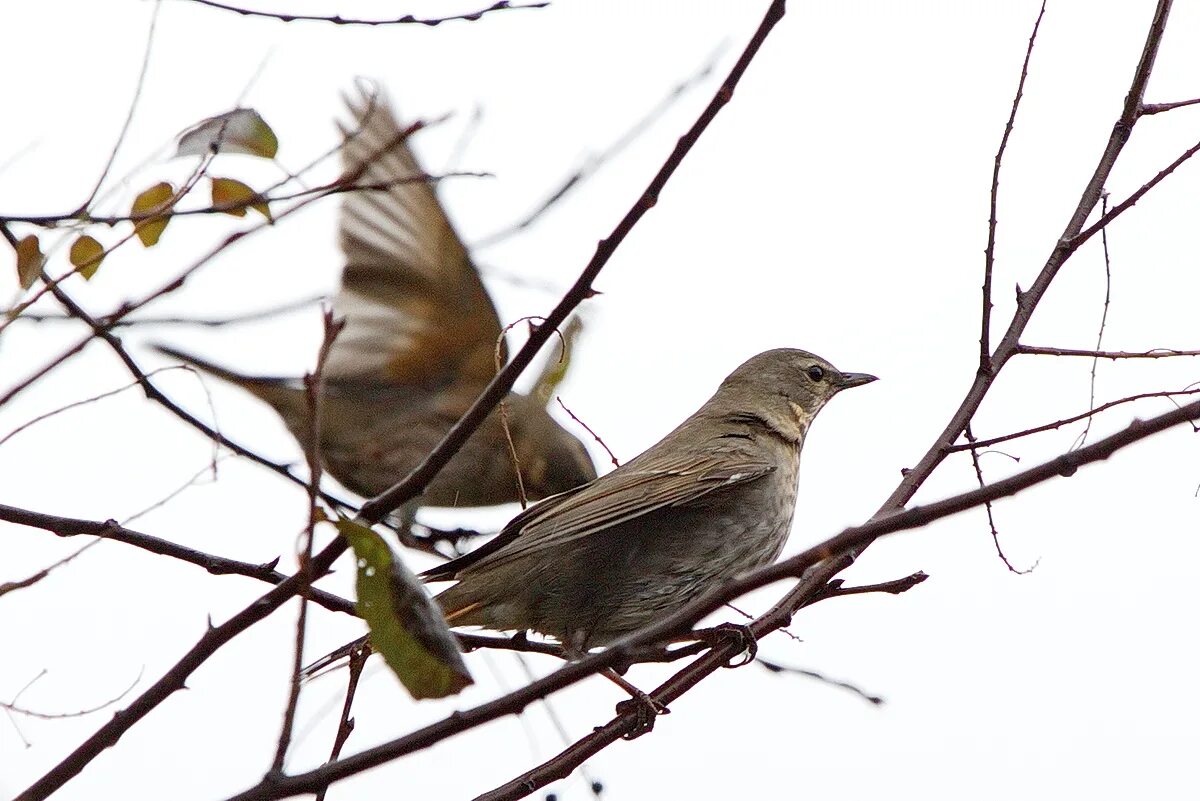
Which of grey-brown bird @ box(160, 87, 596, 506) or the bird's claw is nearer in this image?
the bird's claw

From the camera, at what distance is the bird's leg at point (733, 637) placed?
4.39m

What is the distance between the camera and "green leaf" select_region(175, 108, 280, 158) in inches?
132

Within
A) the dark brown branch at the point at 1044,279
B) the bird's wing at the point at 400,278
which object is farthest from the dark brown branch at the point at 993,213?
the bird's wing at the point at 400,278

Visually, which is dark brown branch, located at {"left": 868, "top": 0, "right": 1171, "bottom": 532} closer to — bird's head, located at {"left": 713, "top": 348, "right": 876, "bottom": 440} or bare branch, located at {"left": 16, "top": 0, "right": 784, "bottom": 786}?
bare branch, located at {"left": 16, "top": 0, "right": 784, "bottom": 786}

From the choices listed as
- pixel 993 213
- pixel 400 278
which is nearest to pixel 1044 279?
pixel 993 213

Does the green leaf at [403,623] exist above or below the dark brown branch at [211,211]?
below

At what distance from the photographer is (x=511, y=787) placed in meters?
3.15

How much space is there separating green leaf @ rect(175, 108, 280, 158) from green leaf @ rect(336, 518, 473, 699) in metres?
1.33

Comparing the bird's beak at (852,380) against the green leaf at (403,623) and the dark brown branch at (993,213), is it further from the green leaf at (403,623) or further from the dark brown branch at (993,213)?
the green leaf at (403,623)

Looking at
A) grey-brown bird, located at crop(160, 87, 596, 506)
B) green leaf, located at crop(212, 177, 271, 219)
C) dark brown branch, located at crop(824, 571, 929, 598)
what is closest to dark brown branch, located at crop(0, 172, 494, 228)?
green leaf, located at crop(212, 177, 271, 219)

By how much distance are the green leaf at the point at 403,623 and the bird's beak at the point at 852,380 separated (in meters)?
4.84

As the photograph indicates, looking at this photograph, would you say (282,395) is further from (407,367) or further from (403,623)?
(403,623)

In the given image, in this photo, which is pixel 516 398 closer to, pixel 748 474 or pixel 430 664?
pixel 748 474

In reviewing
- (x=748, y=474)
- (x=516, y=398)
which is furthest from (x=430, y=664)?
(x=516, y=398)
